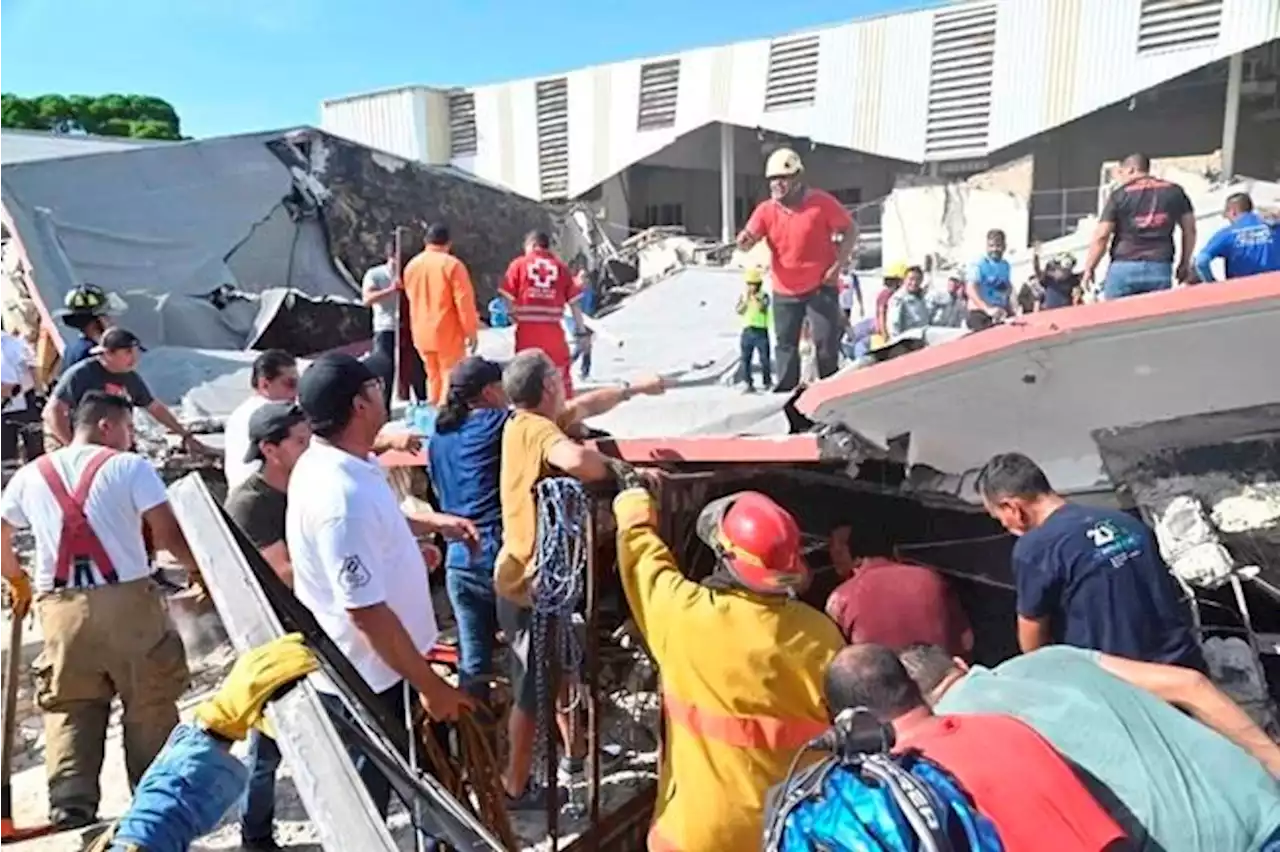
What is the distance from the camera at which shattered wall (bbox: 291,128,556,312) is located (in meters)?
13.2

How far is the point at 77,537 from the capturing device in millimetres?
3748

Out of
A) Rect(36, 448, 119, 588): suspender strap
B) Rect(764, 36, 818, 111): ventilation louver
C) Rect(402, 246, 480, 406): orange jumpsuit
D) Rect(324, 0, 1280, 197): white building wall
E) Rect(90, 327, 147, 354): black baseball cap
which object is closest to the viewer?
Rect(36, 448, 119, 588): suspender strap

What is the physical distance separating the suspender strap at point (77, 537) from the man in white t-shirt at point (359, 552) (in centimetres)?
106

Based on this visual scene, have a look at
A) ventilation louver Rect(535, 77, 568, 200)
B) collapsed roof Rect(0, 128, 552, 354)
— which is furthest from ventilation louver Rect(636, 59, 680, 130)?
collapsed roof Rect(0, 128, 552, 354)

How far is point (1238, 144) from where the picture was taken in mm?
23188

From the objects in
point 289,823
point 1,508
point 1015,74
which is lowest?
point 289,823

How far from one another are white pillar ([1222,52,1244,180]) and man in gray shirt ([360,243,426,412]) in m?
17.9

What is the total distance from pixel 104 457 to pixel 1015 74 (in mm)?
22629

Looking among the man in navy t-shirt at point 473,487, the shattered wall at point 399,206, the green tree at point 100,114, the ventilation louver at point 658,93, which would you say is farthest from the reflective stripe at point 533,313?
the green tree at point 100,114

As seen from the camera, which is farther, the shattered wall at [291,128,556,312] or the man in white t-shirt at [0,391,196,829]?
the shattered wall at [291,128,556,312]

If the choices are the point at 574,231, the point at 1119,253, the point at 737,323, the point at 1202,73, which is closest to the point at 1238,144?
the point at 1202,73

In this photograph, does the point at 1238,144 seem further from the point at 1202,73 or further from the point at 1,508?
the point at 1,508

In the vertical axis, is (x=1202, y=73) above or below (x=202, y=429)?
above

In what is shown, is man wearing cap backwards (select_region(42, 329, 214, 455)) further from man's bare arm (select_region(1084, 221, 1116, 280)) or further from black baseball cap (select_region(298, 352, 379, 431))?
man's bare arm (select_region(1084, 221, 1116, 280))
